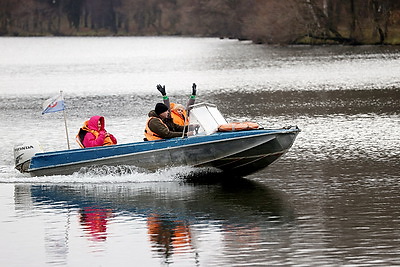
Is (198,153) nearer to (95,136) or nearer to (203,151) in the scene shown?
(203,151)

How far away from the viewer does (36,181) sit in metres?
22.5

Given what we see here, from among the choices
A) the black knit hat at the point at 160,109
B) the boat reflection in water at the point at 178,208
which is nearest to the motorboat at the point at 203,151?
the boat reflection in water at the point at 178,208

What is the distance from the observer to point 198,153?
21.1 metres

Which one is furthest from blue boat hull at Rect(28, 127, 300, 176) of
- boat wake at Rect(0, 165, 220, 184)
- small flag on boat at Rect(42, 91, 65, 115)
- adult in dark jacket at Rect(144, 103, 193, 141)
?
small flag on boat at Rect(42, 91, 65, 115)

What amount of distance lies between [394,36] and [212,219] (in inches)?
Result: 3440

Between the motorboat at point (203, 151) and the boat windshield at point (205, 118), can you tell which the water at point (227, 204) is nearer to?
the motorboat at point (203, 151)

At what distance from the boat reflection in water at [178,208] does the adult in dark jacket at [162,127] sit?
101cm

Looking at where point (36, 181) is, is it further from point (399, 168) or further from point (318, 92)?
point (318, 92)

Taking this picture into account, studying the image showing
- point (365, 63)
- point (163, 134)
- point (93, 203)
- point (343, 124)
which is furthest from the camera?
point (365, 63)

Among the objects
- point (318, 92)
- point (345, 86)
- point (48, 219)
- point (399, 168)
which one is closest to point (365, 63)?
point (345, 86)

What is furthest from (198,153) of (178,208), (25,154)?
(25,154)

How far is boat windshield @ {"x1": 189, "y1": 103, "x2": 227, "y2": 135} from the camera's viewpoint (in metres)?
21.1

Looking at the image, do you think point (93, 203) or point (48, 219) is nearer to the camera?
point (48, 219)

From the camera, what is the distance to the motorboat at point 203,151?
20.7 metres
